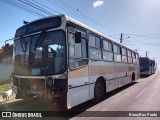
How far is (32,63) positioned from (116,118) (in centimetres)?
347

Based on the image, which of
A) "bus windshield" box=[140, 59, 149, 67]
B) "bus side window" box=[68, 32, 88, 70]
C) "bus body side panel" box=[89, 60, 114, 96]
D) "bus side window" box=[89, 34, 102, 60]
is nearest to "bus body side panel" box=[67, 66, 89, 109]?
"bus side window" box=[68, 32, 88, 70]

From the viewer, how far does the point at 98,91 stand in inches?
400

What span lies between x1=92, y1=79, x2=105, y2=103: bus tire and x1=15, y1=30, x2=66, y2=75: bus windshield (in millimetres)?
2965

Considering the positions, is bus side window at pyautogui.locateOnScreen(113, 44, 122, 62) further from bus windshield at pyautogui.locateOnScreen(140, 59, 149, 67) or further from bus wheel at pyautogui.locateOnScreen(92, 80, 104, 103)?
bus windshield at pyautogui.locateOnScreen(140, 59, 149, 67)

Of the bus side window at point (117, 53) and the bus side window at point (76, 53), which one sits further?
the bus side window at point (117, 53)

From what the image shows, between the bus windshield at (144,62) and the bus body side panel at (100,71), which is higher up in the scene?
the bus windshield at (144,62)

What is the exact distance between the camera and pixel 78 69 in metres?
8.18

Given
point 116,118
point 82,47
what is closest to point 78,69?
point 82,47

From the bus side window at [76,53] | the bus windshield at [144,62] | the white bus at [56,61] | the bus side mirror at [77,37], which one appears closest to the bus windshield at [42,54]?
the white bus at [56,61]

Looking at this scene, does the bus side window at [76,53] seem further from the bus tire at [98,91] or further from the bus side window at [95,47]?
the bus tire at [98,91]

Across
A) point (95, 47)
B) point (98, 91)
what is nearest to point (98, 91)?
point (98, 91)

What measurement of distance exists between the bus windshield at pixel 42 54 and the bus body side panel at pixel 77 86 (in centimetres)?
60

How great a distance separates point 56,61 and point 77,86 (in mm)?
1245

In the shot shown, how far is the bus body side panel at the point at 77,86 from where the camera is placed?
745 centimetres
